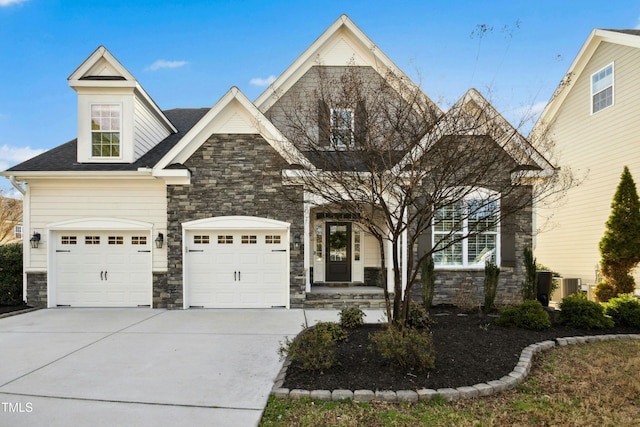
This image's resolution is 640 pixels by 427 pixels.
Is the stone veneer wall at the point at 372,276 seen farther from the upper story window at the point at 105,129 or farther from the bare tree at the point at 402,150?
the upper story window at the point at 105,129

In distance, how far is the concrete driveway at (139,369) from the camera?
382 centimetres

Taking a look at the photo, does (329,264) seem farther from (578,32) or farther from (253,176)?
(578,32)

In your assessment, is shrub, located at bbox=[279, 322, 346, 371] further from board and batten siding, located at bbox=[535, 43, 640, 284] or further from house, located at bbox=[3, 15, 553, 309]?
board and batten siding, located at bbox=[535, 43, 640, 284]

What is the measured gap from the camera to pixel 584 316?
7227 mm

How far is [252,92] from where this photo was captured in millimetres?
11625

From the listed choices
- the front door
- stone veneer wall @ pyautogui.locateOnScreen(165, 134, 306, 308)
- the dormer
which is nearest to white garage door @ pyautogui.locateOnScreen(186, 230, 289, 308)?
stone veneer wall @ pyautogui.locateOnScreen(165, 134, 306, 308)

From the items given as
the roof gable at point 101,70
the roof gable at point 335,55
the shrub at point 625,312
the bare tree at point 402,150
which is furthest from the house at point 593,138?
the roof gable at point 101,70

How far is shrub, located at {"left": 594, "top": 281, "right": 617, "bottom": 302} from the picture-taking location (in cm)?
1051

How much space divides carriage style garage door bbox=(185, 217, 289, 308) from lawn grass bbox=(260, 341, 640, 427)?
5.79 metres

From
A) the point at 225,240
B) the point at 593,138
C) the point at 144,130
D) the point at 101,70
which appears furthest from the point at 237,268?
the point at 593,138

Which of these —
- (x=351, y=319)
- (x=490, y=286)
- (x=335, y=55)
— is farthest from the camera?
(x=335, y=55)

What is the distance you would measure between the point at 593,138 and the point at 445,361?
12762mm

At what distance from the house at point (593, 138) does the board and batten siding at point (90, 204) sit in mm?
12170

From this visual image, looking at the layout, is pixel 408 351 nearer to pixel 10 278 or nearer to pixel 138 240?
pixel 138 240
